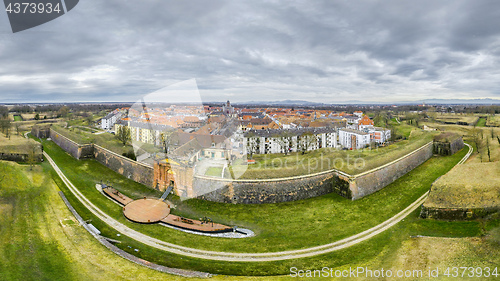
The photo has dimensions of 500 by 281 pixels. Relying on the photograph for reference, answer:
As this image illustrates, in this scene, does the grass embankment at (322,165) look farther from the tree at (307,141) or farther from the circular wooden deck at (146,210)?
the tree at (307,141)

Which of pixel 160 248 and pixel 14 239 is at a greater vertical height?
pixel 14 239

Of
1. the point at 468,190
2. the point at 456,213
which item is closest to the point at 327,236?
the point at 456,213

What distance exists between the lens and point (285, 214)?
2330cm

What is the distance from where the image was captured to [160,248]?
17703mm

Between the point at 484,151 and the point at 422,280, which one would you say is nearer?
the point at 422,280

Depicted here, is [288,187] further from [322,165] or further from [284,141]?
[284,141]

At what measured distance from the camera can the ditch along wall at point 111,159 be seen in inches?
1155

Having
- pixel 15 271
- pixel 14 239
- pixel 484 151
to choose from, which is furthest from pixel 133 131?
pixel 484 151

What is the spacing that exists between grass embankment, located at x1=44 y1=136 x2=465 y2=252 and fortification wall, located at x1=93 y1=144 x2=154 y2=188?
0.78m

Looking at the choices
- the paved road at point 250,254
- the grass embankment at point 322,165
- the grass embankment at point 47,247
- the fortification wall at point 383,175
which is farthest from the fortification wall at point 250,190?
the grass embankment at point 47,247

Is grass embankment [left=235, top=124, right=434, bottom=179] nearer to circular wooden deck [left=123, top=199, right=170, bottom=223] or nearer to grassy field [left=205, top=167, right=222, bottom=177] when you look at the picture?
grassy field [left=205, top=167, right=222, bottom=177]

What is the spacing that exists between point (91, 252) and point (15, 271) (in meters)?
3.54

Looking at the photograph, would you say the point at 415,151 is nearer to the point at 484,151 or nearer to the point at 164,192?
the point at 484,151

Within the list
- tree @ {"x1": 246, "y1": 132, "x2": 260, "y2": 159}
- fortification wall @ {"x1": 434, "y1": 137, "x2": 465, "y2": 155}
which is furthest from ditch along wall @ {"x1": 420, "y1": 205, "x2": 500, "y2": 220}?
tree @ {"x1": 246, "y1": 132, "x2": 260, "y2": 159}
